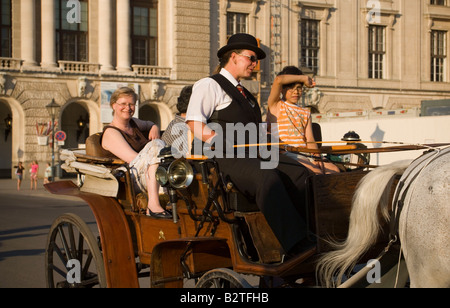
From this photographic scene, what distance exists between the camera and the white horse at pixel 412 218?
10.7 ft

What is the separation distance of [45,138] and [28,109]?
14.9ft

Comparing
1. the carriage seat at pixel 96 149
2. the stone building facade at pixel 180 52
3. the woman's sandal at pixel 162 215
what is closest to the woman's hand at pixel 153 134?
the carriage seat at pixel 96 149

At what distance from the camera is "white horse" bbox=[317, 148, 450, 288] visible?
128 inches

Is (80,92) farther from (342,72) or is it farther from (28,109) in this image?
(342,72)

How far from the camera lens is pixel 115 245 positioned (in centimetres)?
519

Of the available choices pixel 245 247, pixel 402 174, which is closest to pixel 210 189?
pixel 245 247

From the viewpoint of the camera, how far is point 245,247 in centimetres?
450

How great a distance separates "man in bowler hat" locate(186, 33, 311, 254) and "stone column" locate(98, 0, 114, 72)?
31369mm

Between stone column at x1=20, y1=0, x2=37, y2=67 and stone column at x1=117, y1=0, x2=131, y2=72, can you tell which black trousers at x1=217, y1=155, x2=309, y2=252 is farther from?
stone column at x1=117, y1=0, x2=131, y2=72

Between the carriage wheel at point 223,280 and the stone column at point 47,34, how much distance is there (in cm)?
3161

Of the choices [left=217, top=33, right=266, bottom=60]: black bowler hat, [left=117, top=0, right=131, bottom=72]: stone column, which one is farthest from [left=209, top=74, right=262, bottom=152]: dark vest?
[left=117, top=0, right=131, bottom=72]: stone column

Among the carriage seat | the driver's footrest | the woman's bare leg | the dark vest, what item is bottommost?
the driver's footrest

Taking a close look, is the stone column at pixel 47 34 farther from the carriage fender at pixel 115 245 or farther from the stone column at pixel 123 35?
the carriage fender at pixel 115 245

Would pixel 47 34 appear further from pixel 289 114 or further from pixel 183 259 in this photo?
pixel 183 259
